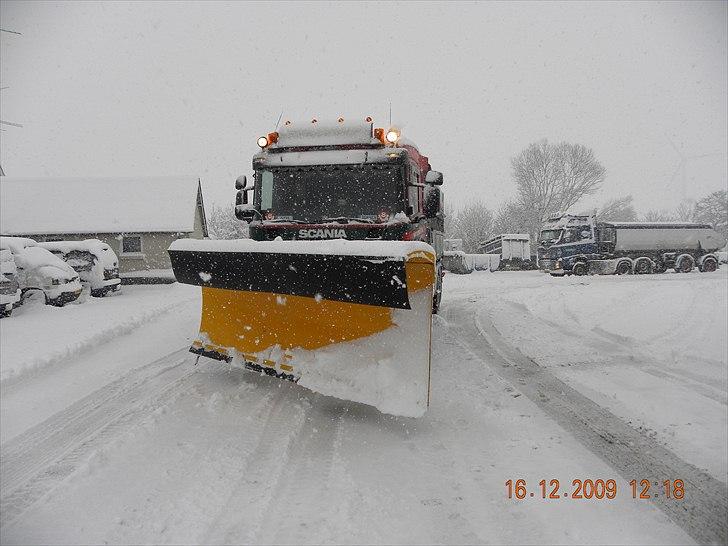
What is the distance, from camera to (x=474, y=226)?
42.3 metres

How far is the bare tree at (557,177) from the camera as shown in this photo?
42344 mm

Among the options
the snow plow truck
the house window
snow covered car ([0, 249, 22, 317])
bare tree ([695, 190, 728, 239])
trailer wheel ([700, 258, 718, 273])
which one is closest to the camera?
the snow plow truck

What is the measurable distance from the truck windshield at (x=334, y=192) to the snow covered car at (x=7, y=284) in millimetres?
5866

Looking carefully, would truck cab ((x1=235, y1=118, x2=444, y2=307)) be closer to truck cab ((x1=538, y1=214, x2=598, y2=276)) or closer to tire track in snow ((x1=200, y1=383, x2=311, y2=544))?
tire track in snow ((x1=200, y1=383, x2=311, y2=544))

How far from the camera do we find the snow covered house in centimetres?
2244

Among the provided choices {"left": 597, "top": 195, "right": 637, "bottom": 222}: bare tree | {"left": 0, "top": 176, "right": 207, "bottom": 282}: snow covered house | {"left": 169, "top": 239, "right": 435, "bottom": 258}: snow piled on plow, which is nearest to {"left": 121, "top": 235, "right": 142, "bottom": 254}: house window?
{"left": 0, "top": 176, "right": 207, "bottom": 282}: snow covered house

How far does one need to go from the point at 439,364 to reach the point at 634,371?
2.10 m

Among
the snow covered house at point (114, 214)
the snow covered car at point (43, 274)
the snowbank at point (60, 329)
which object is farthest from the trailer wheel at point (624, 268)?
the snow covered car at point (43, 274)

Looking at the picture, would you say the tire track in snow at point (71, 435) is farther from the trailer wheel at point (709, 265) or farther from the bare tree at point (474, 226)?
the bare tree at point (474, 226)

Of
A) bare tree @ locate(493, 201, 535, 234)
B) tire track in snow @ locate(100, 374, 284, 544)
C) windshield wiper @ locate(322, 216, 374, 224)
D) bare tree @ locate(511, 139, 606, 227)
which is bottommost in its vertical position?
tire track in snow @ locate(100, 374, 284, 544)

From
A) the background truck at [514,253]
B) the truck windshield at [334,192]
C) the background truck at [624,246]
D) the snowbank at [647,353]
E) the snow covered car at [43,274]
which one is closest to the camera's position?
the snowbank at [647,353]

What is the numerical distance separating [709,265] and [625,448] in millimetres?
25554

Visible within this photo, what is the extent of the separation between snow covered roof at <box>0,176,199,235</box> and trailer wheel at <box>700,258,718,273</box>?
89.1ft

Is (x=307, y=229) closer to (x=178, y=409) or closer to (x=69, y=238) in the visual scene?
(x=178, y=409)
